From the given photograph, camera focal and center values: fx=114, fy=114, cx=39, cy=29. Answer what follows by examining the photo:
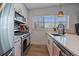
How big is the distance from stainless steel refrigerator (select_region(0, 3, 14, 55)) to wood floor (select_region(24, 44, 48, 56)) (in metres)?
0.29

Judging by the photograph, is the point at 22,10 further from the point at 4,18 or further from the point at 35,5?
the point at 4,18

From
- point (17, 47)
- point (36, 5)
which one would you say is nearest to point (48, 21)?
point (36, 5)

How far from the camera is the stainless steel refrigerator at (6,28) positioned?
117cm

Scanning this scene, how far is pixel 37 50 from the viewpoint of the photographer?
1479mm

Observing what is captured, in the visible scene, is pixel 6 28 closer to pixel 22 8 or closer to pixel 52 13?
pixel 22 8

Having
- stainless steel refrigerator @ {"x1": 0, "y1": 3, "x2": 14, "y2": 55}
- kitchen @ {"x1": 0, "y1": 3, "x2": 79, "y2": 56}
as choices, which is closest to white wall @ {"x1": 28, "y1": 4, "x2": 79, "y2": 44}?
kitchen @ {"x1": 0, "y1": 3, "x2": 79, "y2": 56}

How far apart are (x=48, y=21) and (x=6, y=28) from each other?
535mm

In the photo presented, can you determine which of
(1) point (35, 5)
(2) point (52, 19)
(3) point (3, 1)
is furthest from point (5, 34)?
(2) point (52, 19)

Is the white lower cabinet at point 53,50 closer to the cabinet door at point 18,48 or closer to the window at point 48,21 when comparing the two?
the window at point 48,21

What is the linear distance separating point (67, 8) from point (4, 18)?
0.75 meters

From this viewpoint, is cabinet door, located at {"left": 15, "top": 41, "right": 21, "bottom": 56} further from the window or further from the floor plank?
the window

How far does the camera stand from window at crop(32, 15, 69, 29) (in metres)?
1.42

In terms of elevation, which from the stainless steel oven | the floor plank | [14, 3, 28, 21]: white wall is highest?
[14, 3, 28, 21]: white wall

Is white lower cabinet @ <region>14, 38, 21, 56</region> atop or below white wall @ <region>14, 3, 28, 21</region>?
below
